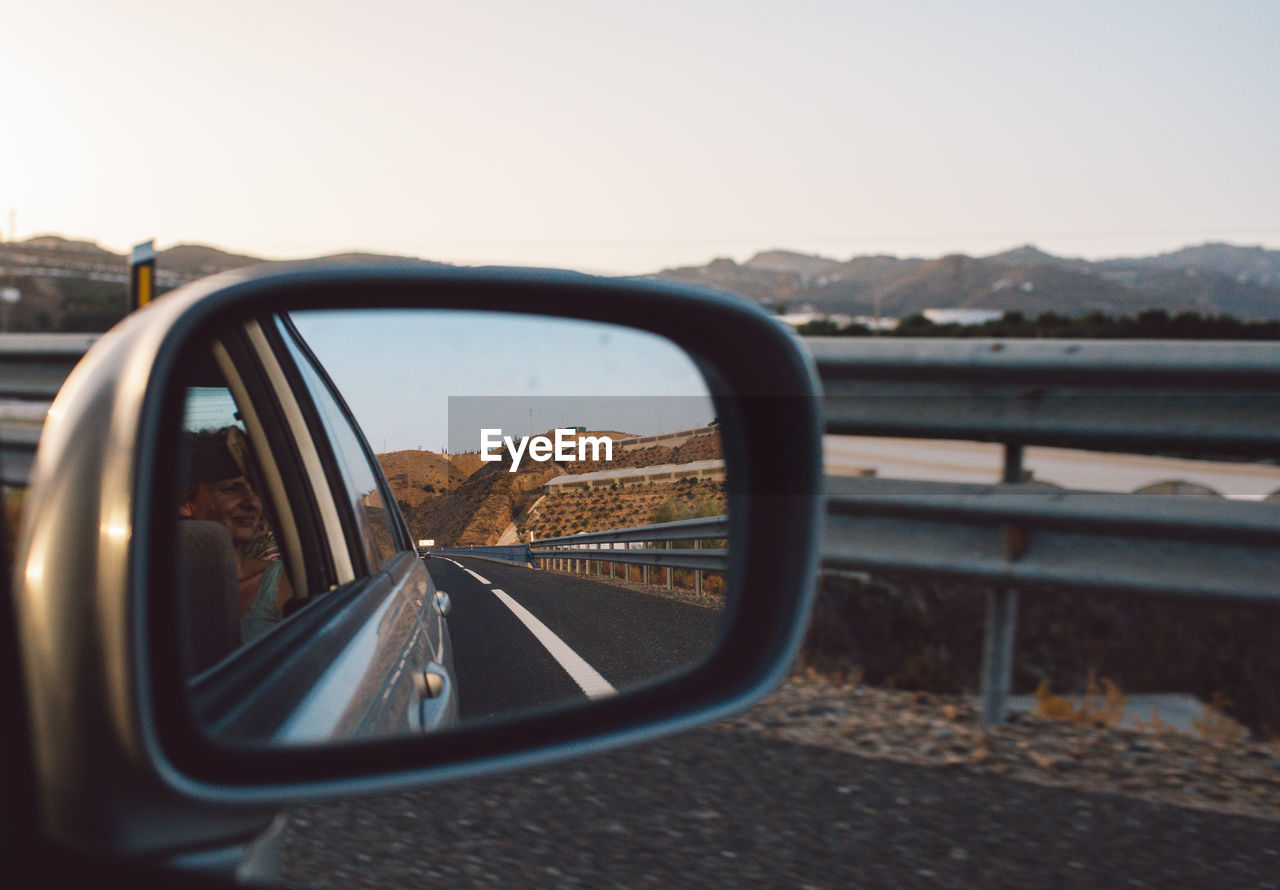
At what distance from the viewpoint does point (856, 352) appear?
3971mm

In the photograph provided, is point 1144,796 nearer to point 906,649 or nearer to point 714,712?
point 906,649

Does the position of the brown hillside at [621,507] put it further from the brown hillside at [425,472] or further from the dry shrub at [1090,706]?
the dry shrub at [1090,706]

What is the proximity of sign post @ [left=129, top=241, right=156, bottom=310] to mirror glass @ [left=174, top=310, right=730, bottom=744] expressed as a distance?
3.89m

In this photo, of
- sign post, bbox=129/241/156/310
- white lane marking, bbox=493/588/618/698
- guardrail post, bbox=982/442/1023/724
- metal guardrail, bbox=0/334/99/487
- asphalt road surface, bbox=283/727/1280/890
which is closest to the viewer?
white lane marking, bbox=493/588/618/698

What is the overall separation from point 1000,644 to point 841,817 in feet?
3.47

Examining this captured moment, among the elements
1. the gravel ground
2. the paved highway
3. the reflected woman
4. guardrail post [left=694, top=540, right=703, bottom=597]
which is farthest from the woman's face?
the paved highway

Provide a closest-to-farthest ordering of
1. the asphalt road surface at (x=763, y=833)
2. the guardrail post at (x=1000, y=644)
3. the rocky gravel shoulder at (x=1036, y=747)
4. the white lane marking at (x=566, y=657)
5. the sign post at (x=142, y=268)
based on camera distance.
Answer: the white lane marking at (x=566, y=657), the asphalt road surface at (x=763, y=833), the rocky gravel shoulder at (x=1036, y=747), the guardrail post at (x=1000, y=644), the sign post at (x=142, y=268)

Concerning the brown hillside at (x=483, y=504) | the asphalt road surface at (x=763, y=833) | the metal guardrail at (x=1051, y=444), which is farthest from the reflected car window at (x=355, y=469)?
the metal guardrail at (x=1051, y=444)

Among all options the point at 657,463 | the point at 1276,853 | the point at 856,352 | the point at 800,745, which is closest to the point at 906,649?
the point at 800,745

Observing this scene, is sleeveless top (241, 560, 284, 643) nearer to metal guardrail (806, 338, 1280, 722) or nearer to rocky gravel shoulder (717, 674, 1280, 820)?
rocky gravel shoulder (717, 674, 1280, 820)

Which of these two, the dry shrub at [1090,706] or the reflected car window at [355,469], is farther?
the dry shrub at [1090,706]

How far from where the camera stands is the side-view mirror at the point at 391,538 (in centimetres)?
96

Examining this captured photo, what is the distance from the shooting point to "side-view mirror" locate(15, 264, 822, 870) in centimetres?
96

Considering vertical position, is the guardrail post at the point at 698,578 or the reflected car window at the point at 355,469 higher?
the reflected car window at the point at 355,469
